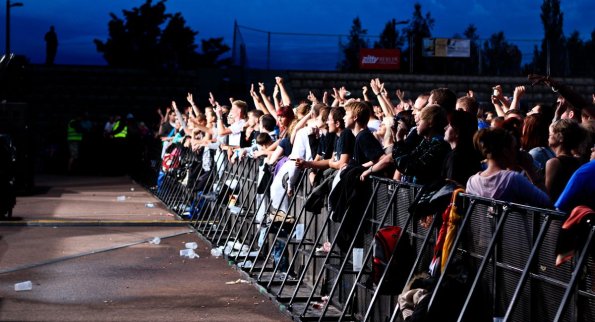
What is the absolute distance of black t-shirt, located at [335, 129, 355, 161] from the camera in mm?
9383

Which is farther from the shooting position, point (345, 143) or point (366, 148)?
point (345, 143)

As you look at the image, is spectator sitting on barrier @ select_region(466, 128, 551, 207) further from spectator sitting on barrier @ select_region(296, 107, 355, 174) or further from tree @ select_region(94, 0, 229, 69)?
tree @ select_region(94, 0, 229, 69)

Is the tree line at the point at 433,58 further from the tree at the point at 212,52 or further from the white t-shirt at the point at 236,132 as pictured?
the white t-shirt at the point at 236,132

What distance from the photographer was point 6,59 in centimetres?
→ 1919

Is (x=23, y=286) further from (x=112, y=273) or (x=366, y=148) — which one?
(x=366, y=148)

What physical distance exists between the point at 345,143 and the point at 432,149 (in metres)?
2.02

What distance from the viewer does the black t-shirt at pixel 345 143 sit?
938 centimetres

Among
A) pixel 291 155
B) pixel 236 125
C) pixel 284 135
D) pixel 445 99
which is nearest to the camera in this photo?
pixel 445 99

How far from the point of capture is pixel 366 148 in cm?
895

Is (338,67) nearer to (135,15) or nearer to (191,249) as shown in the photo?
(191,249)

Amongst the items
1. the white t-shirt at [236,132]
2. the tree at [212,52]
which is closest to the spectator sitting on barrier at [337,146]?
the white t-shirt at [236,132]

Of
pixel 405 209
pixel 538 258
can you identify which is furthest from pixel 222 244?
pixel 538 258

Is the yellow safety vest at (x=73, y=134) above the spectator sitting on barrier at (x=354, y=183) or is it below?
below

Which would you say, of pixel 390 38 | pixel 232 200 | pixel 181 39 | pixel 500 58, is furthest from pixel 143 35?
pixel 232 200
